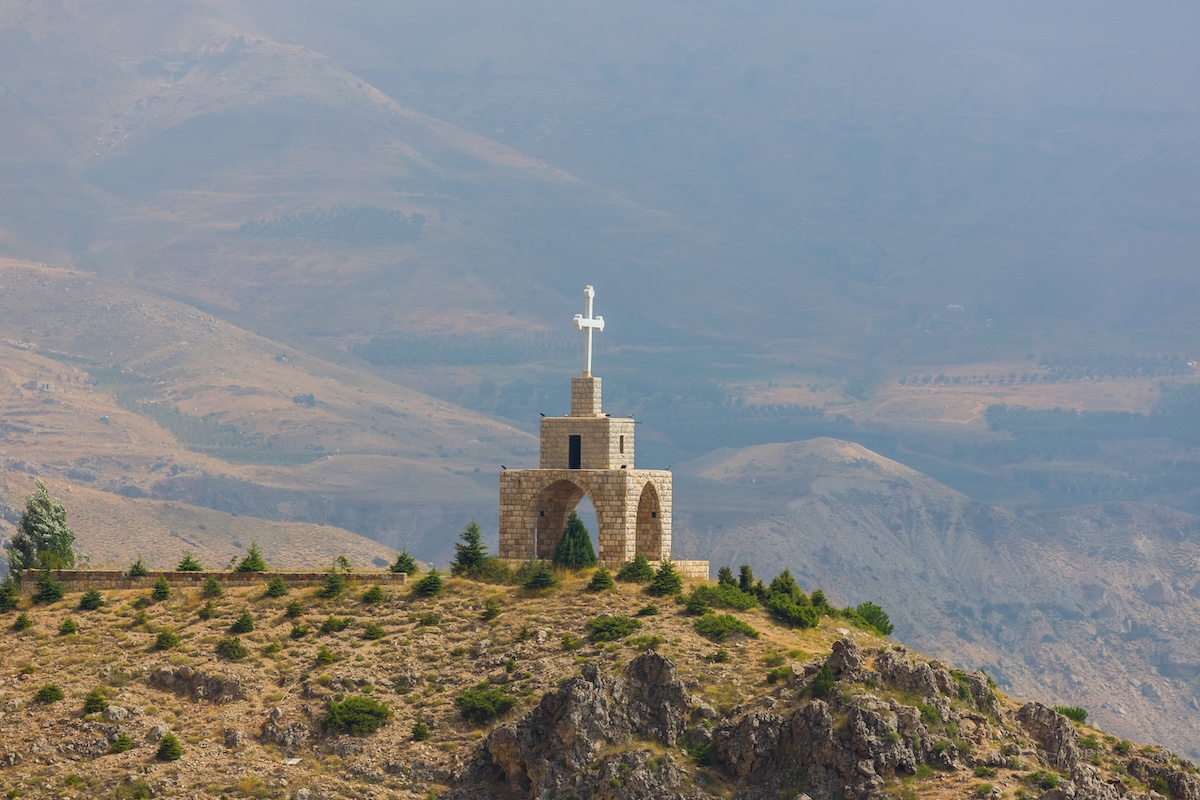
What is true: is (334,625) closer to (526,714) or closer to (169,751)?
(169,751)

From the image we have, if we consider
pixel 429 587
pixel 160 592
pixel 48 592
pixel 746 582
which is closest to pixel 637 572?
pixel 746 582

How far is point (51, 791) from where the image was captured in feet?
218

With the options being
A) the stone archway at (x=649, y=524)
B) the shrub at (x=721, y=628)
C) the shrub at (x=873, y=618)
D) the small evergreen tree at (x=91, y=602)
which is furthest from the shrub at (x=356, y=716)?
the shrub at (x=873, y=618)

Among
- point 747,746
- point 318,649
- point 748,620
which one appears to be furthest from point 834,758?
point 318,649

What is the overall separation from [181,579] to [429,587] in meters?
9.46

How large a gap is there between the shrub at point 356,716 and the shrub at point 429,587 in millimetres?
8947

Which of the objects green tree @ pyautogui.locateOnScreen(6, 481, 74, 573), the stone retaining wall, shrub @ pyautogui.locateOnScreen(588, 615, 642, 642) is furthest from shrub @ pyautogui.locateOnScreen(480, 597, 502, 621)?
green tree @ pyautogui.locateOnScreen(6, 481, 74, 573)

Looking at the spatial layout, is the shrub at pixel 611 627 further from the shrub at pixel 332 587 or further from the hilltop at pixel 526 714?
the shrub at pixel 332 587

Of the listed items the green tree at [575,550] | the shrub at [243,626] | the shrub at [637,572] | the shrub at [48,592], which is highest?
the green tree at [575,550]

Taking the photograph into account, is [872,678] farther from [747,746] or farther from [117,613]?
[117,613]

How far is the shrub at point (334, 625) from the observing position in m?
76.6

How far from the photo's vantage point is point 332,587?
79812mm

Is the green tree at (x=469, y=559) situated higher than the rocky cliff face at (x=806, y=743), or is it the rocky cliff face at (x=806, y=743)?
the green tree at (x=469, y=559)

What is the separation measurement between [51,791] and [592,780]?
16.5m
